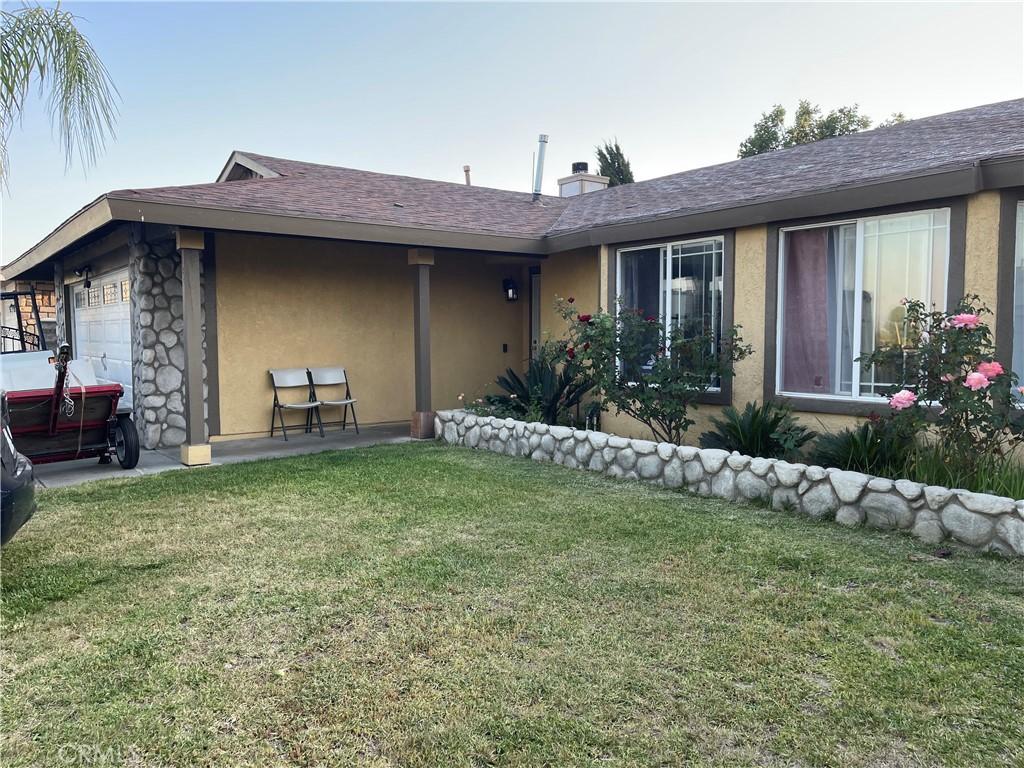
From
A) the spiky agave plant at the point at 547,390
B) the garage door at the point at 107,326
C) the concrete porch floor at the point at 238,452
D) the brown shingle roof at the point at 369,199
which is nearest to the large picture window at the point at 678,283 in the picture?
the spiky agave plant at the point at 547,390

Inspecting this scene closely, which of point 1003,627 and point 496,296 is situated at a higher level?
point 496,296

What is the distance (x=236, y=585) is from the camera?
3.79 m

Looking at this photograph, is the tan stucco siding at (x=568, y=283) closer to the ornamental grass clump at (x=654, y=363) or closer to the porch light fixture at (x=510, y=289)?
the porch light fixture at (x=510, y=289)

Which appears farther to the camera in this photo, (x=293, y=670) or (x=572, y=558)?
(x=572, y=558)

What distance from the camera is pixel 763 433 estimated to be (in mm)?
6148

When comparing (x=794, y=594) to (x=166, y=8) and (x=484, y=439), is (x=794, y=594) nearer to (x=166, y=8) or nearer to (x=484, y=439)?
(x=484, y=439)

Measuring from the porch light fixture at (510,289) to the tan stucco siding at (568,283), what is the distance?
0.76 m

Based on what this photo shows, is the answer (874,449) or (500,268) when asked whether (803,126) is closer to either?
(500,268)

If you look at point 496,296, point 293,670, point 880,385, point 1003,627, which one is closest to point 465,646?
point 293,670

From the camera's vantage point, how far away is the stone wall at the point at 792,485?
4152 mm

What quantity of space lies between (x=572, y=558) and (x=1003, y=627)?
2111 mm

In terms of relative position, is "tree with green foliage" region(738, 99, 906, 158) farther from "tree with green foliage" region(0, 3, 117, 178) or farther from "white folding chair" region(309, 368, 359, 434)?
"tree with green foliage" region(0, 3, 117, 178)

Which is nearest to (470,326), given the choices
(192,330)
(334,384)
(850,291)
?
(334,384)

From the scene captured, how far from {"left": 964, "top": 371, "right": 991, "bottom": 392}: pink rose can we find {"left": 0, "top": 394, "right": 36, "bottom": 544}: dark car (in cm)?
552
